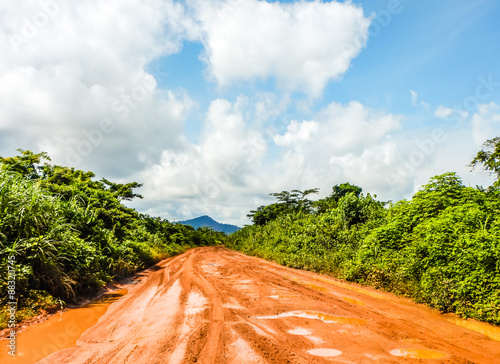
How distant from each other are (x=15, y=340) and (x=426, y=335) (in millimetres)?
6677

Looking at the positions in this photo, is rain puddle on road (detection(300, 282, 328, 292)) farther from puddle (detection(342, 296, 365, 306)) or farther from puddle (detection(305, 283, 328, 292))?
puddle (detection(342, 296, 365, 306))

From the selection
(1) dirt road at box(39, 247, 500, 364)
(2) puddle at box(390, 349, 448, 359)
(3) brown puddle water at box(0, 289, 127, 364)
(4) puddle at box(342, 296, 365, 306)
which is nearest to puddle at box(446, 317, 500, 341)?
(1) dirt road at box(39, 247, 500, 364)

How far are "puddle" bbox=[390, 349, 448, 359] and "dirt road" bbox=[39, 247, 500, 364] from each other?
14mm

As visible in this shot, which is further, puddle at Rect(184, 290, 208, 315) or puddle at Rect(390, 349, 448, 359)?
puddle at Rect(184, 290, 208, 315)

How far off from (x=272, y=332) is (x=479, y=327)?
13.1 ft

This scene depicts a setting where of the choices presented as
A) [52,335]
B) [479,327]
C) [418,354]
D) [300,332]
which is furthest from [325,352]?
[52,335]

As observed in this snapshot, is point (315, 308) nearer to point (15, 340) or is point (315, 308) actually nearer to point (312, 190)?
point (15, 340)

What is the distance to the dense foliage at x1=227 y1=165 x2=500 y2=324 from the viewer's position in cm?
573

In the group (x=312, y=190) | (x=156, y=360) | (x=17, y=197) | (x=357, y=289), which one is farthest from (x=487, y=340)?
(x=312, y=190)

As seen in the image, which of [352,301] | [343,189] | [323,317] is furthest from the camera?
[343,189]

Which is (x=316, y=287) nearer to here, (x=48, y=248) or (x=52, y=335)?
(x=52, y=335)

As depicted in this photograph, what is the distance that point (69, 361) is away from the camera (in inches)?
139

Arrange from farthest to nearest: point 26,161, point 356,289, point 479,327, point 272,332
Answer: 1. point 26,161
2. point 356,289
3. point 479,327
4. point 272,332

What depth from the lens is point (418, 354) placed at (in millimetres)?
3857
